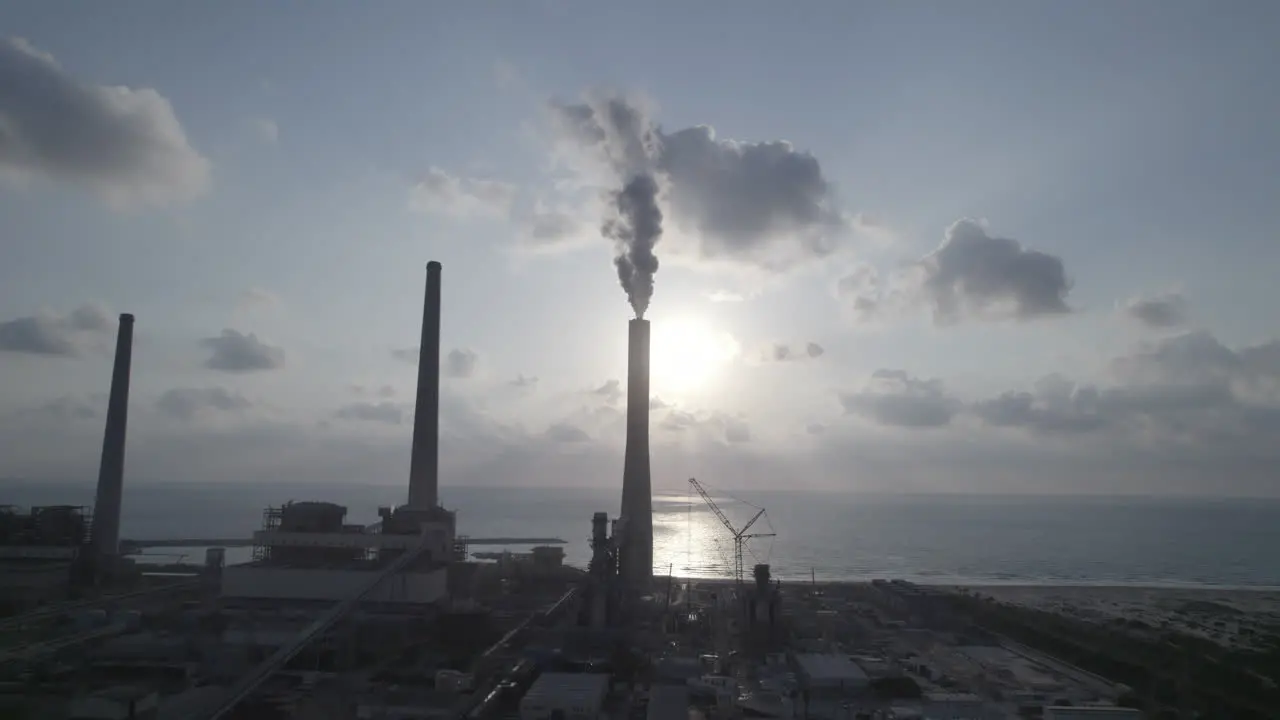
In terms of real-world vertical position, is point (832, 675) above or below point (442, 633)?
below

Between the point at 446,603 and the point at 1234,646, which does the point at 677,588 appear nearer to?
the point at 446,603

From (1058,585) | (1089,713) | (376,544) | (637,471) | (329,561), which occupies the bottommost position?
(1058,585)

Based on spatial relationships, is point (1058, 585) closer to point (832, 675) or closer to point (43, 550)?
point (832, 675)

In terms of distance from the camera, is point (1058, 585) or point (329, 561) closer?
point (329, 561)

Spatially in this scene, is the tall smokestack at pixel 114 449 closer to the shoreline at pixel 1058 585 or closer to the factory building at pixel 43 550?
the factory building at pixel 43 550

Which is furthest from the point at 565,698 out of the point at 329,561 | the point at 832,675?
the point at 329,561

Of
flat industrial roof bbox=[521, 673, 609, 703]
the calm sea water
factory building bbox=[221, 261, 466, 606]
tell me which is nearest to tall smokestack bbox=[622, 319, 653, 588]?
factory building bbox=[221, 261, 466, 606]

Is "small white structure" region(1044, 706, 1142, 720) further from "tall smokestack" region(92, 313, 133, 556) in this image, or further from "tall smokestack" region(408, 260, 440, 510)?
"tall smokestack" region(92, 313, 133, 556)
